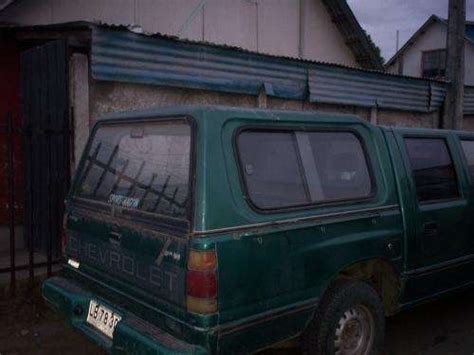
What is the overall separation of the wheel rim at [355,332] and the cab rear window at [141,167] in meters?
1.38

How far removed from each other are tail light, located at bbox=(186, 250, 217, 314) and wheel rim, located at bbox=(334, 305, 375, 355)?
108 centimetres

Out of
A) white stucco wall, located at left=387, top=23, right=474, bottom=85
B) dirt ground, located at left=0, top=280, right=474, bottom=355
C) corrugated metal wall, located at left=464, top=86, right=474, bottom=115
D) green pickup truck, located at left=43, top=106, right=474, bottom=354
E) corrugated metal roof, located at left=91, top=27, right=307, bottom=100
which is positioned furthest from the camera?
white stucco wall, located at left=387, top=23, right=474, bottom=85

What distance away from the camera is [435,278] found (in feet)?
13.2

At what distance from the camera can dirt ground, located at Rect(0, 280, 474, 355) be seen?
13.4 feet

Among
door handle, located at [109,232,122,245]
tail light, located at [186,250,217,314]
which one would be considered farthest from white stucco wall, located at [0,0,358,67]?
tail light, located at [186,250,217,314]

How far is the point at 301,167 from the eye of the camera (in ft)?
10.4

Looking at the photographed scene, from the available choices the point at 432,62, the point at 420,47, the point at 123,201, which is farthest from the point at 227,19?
the point at 420,47

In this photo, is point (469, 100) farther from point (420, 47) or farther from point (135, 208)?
point (420, 47)

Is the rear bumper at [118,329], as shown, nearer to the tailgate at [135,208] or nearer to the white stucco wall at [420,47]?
the tailgate at [135,208]

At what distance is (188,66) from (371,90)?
4.56 m

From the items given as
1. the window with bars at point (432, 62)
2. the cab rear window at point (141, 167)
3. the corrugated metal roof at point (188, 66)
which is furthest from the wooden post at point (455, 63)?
the window with bars at point (432, 62)

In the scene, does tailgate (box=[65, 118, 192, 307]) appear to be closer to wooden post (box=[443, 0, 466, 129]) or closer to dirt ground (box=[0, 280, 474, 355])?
dirt ground (box=[0, 280, 474, 355])

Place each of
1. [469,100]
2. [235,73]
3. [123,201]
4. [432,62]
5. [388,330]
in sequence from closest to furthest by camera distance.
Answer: [123,201] → [388,330] → [235,73] → [469,100] → [432,62]

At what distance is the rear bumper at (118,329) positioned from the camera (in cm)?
263
